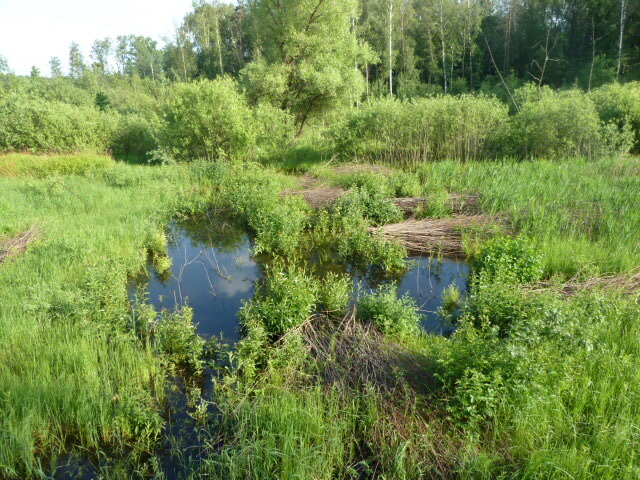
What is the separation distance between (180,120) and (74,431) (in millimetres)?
12958

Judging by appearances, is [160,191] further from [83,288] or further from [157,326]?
[157,326]

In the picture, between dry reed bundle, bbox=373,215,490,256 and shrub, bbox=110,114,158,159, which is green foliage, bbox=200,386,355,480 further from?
shrub, bbox=110,114,158,159

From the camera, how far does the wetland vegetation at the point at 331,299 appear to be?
333 centimetres

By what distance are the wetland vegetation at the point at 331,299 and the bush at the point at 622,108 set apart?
3.4 inches

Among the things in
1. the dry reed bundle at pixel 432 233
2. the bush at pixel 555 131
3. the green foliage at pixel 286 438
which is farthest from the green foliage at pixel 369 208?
the green foliage at pixel 286 438

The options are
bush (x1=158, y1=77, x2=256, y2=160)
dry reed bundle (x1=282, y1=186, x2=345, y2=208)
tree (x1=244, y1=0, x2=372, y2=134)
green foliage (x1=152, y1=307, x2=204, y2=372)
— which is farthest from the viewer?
tree (x1=244, y1=0, x2=372, y2=134)

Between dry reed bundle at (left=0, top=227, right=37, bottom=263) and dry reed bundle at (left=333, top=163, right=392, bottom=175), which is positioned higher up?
dry reed bundle at (left=333, top=163, right=392, bottom=175)

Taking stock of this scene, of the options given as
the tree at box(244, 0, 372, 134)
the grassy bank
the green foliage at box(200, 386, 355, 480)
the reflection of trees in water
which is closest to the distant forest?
the tree at box(244, 0, 372, 134)

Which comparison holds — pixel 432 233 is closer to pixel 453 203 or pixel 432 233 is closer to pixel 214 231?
pixel 453 203

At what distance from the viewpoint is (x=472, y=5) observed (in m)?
35.4

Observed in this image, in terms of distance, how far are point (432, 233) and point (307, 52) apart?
1179cm

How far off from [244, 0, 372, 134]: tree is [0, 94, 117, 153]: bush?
7.57m

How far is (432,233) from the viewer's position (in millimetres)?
8281

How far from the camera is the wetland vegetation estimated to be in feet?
10.9
